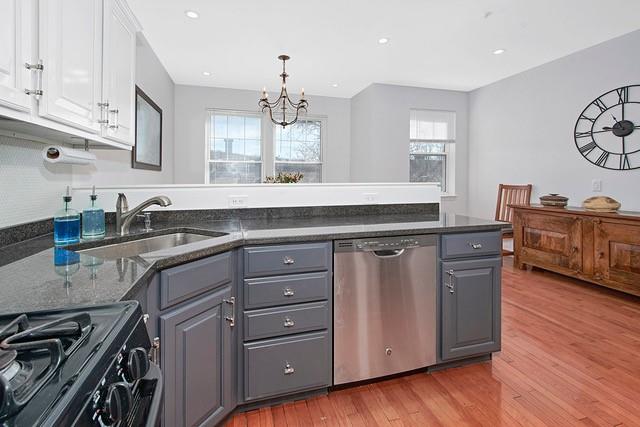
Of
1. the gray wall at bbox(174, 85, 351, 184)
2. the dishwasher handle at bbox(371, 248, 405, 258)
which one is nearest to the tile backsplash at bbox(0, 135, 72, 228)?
the dishwasher handle at bbox(371, 248, 405, 258)

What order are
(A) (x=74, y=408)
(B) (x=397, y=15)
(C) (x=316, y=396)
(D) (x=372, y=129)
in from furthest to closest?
(D) (x=372, y=129) < (B) (x=397, y=15) < (C) (x=316, y=396) < (A) (x=74, y=408)

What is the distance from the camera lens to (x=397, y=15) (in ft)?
10.3

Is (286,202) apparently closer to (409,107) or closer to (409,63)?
(409,63)

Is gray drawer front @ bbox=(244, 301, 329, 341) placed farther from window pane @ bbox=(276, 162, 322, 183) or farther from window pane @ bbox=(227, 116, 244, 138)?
window pane @ bbox=(227, 116, 244, 138)

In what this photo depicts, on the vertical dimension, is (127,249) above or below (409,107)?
below

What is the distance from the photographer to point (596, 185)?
12.5 ft

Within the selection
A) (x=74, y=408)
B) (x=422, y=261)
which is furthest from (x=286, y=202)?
(x=74, y=408)

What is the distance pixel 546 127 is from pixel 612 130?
2.60 feet

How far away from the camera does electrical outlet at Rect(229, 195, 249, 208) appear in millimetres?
2279

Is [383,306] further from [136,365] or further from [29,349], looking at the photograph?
[29,349]

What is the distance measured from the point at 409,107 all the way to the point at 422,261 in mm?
4037

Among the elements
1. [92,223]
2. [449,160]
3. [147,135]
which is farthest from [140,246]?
[449,160]

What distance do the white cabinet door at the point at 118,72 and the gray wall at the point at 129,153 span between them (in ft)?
1.72

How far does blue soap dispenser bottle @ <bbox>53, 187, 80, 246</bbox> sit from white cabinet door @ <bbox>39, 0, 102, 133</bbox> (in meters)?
0.39
